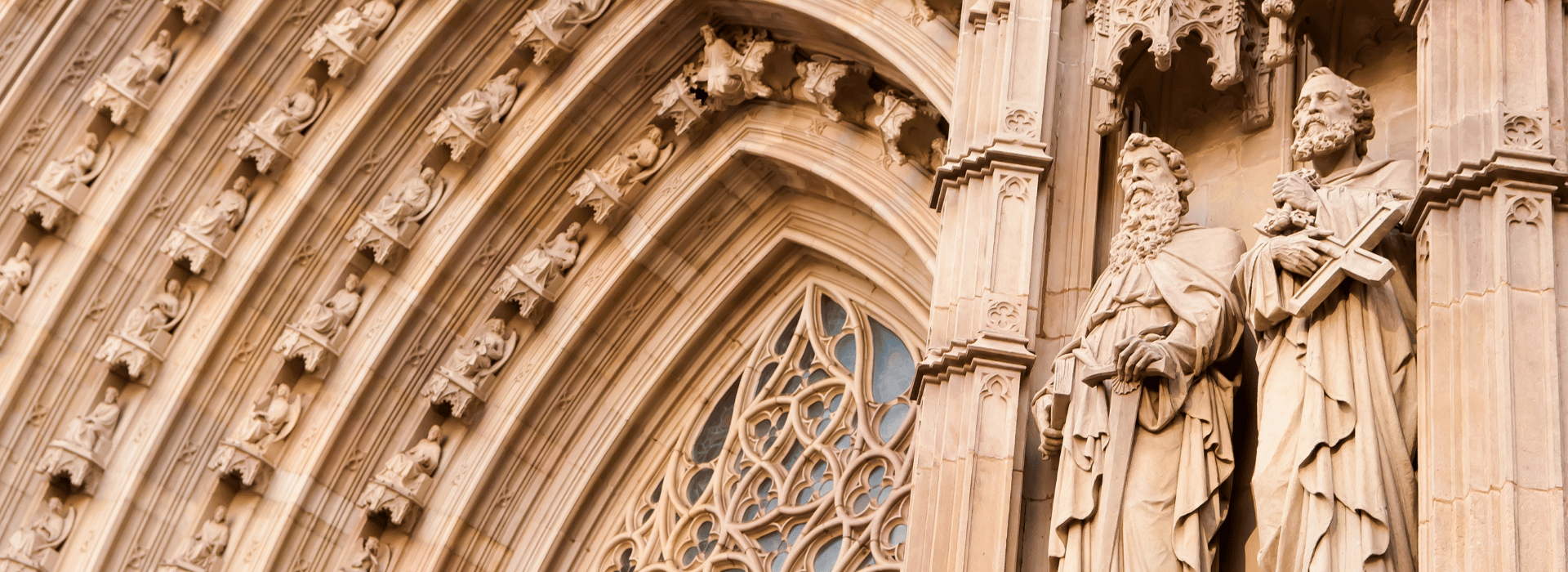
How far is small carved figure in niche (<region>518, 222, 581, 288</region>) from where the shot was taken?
10.9 metres

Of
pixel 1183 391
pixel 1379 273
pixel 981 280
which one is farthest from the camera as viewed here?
pixel 981 280

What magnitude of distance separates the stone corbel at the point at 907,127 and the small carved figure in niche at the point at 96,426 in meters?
4.58

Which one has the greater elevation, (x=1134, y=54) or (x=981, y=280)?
(x=1134, y=54)

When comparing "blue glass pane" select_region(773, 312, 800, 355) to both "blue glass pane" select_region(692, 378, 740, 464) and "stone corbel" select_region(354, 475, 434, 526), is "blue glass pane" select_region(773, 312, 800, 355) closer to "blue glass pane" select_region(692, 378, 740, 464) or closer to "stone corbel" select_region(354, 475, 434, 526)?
"blue glass pane" select_region(692, 378, 740, 464)

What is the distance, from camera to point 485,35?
36.3 ft

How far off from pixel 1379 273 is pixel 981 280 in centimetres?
162

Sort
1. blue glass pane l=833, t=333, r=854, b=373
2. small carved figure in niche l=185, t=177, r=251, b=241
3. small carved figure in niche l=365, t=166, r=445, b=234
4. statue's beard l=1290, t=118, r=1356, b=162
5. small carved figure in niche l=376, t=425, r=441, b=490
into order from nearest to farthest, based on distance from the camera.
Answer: statue's beard l=1290, t=118, r=1356, b=162
blue glass pane l=833, t=333, r=854, b=373
small carved figure in niche l=376, t=425, r=441, b=490
small carved figure in niche l=365, t=166, r=445, b=234
small carved figure in niche l=185, t=177, r=251, b=241

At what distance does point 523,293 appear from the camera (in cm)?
1083

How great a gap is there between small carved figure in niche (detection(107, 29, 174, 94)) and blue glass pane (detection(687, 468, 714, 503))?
12.8 ft

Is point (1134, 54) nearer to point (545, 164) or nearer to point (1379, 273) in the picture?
point (1379, 273)

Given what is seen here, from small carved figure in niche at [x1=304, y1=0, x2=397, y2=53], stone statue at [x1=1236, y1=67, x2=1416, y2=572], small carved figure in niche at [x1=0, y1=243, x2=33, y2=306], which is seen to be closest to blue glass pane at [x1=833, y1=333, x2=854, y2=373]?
small carved figure in niche at [x1=304, y1=0, x2=397, y2=53]

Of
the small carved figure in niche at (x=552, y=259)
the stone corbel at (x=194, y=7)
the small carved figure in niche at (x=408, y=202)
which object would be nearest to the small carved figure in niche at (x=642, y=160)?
the small carved figure in niche at (x=552, y=259)

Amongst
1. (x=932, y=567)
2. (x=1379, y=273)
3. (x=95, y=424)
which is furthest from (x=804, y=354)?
(x=1379, y=273)

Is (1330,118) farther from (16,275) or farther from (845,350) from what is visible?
(16,275)
